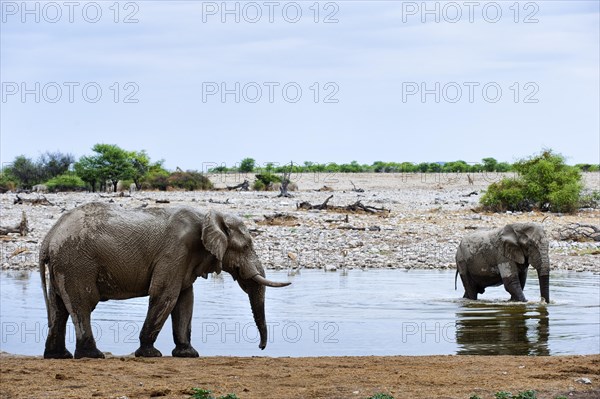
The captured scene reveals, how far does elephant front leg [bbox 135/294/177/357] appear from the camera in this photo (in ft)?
40.1

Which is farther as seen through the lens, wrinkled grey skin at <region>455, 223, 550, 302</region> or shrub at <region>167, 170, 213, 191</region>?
shrub at <region>167, 170, 213, 191</region>

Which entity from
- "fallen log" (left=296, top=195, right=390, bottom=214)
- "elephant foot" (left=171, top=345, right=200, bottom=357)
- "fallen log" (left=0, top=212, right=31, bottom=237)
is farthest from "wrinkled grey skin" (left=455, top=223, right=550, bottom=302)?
"fallen log" (left=296, top=195, right=390, bottom=214)

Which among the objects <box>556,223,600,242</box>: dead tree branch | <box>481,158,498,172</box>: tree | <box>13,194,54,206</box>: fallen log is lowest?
<box>556,223,600,242</box>: dead tree branch

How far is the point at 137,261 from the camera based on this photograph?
12312 mm

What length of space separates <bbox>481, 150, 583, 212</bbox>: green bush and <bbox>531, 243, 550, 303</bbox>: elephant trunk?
1780cm

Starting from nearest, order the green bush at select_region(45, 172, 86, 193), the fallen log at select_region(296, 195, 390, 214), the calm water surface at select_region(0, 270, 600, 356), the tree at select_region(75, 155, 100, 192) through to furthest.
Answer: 1. the calm water surface at select_region(0, 270, 600, 356)
2. the fallen log at select_region(296, 195, 390, 214)
3. the green bush at select_region(45, 172, 86, 193)
4. the tree at select_region(75, 155, 100, 192)

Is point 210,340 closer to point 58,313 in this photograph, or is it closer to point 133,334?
point 133,334

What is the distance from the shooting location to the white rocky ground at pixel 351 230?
26344mm

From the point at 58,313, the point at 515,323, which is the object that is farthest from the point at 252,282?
the point at 515,323

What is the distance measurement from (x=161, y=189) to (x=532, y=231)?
36.4m

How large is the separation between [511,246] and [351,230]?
10575 mm

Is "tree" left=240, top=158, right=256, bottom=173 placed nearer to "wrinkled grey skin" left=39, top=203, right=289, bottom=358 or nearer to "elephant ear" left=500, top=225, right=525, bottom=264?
"elephant ear" left=500, top=225, right=525, bottom=264

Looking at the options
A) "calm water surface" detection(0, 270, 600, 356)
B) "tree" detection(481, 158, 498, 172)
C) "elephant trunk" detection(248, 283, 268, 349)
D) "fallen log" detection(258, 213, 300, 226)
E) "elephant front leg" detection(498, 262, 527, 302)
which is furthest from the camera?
"tree" detection(481, 158, 498, 172)

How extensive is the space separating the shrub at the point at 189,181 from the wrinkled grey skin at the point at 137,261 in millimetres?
41722
